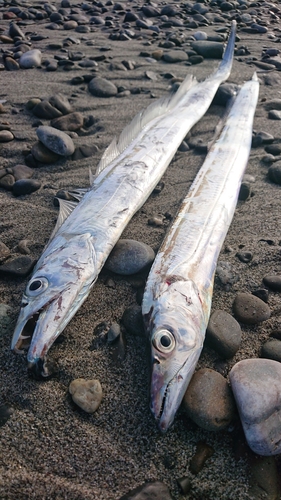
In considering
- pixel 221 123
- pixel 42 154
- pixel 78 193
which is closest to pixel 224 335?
pixel 78 193

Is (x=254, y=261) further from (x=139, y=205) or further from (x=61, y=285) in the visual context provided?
(x=61, y=285)

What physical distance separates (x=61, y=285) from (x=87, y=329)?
0.39 metres

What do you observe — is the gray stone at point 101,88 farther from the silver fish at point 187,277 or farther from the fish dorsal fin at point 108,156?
the silver fish at point 187,277

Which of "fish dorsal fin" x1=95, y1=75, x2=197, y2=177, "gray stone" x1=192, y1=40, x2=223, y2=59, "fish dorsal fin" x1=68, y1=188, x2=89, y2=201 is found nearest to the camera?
"fish dorsal fin" x1=68, y1=188, x2=89, y2=201

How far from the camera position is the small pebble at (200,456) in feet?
7.12

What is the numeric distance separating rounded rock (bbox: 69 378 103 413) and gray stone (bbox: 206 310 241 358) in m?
0.86

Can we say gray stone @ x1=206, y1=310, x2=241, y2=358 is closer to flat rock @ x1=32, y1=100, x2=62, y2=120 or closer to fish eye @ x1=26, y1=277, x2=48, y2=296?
fish eye @ x1=26, y1=277, x2=48, y2=296

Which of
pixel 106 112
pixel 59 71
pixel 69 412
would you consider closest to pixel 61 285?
pixel 69 412

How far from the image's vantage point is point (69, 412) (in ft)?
7.76

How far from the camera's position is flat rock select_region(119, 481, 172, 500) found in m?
1.99

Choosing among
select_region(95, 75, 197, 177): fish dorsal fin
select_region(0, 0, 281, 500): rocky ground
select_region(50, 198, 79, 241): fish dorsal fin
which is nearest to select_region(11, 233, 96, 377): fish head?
select_region(0, 0, 281, 500): rocky ground

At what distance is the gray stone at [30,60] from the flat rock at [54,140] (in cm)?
306

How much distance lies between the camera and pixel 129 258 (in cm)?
329

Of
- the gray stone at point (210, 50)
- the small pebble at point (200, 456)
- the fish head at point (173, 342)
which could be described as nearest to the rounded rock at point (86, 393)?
the fish head at point (173, 342)
